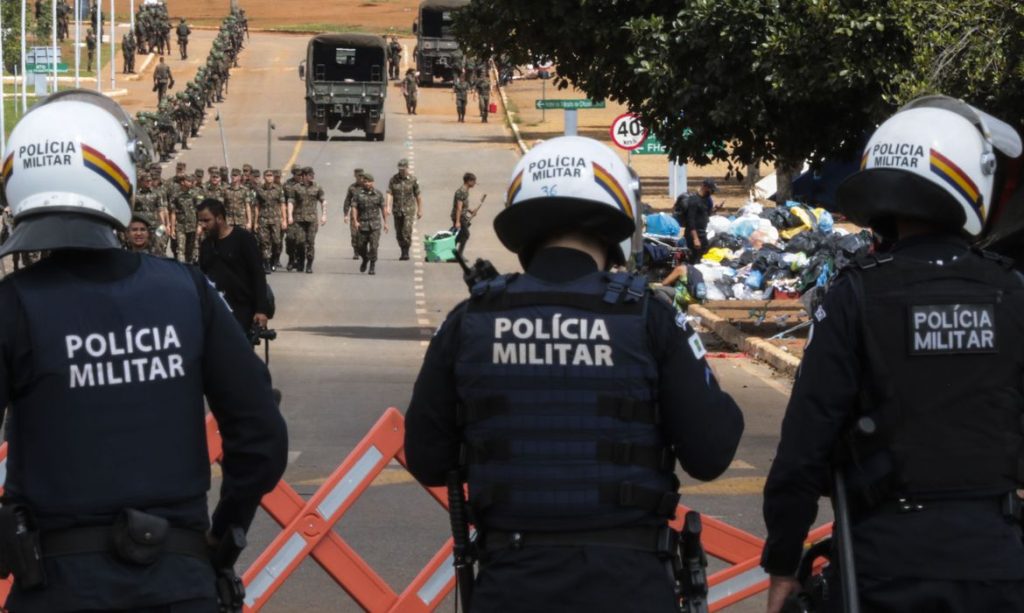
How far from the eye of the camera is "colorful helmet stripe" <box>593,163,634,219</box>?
417cm

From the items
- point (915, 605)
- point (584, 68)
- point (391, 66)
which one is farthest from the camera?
point (391, 66)

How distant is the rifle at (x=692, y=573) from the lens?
13.6 ft

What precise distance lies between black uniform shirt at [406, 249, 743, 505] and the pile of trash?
15645 mm

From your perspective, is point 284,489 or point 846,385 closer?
point 846,385

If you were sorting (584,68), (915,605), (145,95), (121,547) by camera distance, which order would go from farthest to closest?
(145,95)
(584,68)
(915,605)
(121,547)

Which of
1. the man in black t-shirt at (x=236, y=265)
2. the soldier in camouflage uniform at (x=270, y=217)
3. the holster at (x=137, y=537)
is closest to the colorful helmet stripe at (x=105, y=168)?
the holster at (x=137, y=537)

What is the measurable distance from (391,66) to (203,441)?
72323mm

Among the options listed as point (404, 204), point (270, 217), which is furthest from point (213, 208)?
point (404, 204)

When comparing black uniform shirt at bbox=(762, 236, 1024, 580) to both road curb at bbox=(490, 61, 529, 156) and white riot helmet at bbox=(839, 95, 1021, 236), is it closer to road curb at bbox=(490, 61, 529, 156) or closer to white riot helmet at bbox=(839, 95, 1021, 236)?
white riot helmet at bbox=(839, 95, 1021, 236)

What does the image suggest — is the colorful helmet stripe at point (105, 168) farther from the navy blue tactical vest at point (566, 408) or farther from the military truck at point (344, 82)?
the military truck at point (344, 82)

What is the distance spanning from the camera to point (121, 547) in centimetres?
383

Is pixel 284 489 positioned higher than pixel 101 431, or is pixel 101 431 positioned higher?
pixel 101 431

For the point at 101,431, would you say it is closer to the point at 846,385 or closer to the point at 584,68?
the point at 846,385

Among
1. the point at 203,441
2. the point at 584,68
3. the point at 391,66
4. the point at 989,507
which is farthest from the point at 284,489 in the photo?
the point at 391,66
